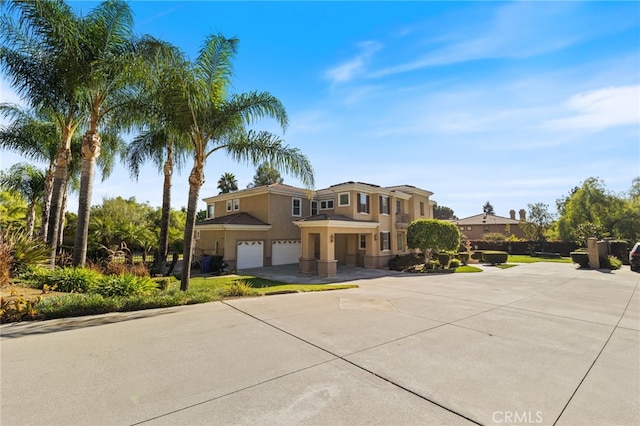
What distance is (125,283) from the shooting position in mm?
9094

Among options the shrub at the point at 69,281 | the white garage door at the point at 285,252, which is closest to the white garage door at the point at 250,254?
the white garage door at the point at 285,252

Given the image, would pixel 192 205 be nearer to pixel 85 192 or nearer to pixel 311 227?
pixel 85 192

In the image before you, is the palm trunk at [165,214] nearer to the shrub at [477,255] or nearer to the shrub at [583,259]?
the shrub at [477,255]

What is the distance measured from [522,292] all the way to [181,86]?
613 inches

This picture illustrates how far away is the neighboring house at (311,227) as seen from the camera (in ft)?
67.5

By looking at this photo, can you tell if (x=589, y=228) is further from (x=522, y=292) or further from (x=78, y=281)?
(x=78, y=281)

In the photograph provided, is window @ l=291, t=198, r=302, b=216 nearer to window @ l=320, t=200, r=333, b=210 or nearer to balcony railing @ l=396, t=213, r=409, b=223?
window @ l=320, t=200, r=333, b=210

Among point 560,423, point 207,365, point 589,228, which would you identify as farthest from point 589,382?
point 589,228

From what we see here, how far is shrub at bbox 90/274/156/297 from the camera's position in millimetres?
8781

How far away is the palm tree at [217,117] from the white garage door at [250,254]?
10.7m

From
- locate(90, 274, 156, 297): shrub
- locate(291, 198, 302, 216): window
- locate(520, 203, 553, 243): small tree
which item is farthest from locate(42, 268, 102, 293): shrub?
locate(520, 203, 553, 243): small tree

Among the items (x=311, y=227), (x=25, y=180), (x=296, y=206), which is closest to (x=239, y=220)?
(x=296, y=206)

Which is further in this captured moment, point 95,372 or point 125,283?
point 125,283

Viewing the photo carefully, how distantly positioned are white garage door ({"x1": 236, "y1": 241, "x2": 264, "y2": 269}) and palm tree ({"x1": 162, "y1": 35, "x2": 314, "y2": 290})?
1067cm
